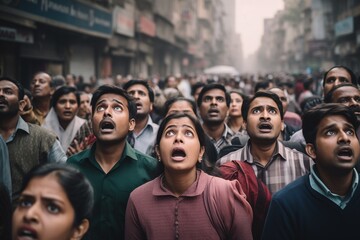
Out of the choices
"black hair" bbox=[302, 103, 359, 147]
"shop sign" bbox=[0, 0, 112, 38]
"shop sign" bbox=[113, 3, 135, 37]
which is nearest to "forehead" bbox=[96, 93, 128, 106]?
"black hair" bbox=[302, 103, 359, 147]

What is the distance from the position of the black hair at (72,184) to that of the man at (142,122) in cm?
259

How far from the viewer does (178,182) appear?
267 cm

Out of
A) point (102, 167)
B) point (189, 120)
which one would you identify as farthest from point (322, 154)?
point (102, 167)

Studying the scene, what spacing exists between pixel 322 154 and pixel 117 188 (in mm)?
1466

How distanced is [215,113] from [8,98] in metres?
2.51

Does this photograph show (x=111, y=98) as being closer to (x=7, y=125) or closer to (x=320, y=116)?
(x=7, y=125)

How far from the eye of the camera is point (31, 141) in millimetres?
3637

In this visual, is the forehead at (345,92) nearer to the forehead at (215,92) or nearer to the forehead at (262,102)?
the forehead at (262,102)

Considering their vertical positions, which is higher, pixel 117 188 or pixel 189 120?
pixel 189 120

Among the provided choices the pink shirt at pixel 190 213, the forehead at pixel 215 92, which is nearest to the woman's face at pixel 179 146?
the pink shirt at pixel 190 213

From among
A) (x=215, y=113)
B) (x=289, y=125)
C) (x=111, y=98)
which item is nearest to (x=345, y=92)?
(x=289, y=125)

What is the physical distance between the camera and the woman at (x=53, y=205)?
6.15 feet

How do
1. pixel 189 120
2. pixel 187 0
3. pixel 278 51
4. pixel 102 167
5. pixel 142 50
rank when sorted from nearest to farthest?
pixel 189 120 → pixel 102 167 → pixel 142 50 → pixel 187 0 → pixel 278 51

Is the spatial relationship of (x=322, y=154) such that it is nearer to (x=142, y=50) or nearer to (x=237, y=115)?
(x=237, y=115)
